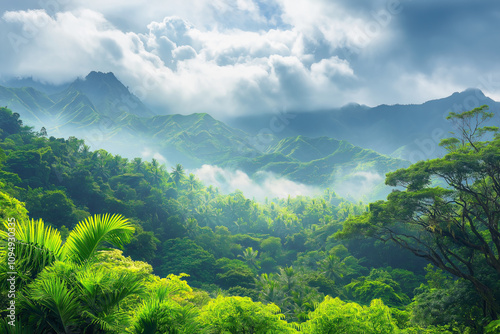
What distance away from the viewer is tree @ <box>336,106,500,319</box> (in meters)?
15.3

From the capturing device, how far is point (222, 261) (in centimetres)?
4566

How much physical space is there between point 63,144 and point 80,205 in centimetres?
1550

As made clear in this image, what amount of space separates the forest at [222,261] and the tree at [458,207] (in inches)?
2.8

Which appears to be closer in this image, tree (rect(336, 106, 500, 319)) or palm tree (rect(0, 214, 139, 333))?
palm tree (rect(0, 214, 139, 333))

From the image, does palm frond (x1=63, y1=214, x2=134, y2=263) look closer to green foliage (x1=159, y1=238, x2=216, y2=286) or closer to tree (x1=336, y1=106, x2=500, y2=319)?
tree (x1=336, y1=106, x2=500, y2=319)

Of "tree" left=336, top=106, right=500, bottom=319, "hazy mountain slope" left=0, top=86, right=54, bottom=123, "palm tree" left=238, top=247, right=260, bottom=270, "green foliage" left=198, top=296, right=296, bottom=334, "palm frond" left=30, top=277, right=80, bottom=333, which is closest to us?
"palm frond" left=30, top=277, right=80, bottom=333

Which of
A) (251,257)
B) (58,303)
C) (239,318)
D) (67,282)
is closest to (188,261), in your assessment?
(251,257)

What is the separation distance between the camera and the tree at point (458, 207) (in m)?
15.3

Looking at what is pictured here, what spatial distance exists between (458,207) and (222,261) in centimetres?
3346

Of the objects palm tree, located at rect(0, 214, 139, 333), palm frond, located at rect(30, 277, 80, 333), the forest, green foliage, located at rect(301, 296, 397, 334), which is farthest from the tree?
palm frond, located at rect(30, 277, 80, 333)

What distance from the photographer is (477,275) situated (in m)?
16.2

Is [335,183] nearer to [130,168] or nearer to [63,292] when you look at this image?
[130,168]

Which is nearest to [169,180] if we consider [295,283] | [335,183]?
[295,283]

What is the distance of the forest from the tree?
2.8 inches
